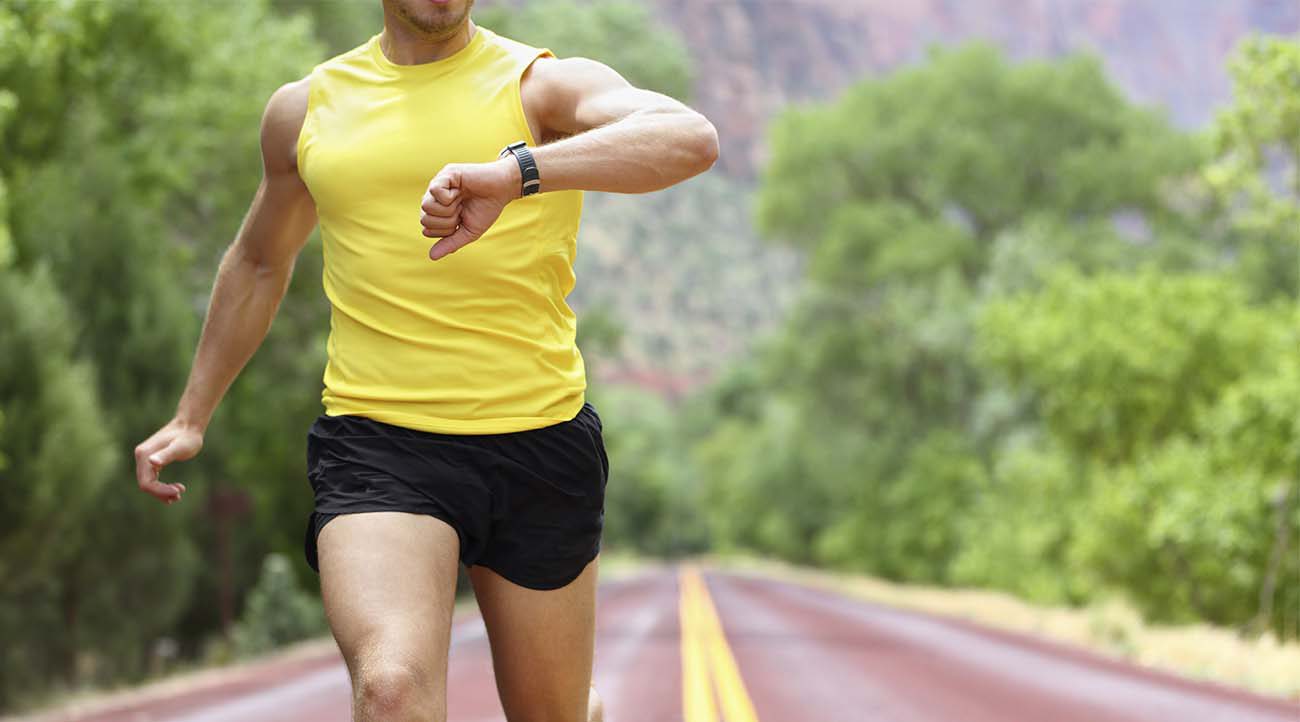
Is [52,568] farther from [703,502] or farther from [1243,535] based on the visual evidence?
[703,502]

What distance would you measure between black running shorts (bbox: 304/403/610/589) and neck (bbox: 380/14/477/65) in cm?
78

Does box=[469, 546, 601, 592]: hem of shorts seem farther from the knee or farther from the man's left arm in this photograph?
the man's left arm

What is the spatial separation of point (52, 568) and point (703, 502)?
10248 centimetres

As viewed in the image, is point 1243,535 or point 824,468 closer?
point 1243,535

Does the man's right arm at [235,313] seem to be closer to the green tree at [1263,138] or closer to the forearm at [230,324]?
the forearm at [230,324]

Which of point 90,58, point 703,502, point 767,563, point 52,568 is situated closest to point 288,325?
→ point 90,58

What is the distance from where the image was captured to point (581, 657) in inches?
148

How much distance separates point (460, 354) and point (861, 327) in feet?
129

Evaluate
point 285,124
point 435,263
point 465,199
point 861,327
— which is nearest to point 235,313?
point 285,124

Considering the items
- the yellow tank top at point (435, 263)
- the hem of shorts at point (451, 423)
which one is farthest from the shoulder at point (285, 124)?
the hem of shorts at point (451, 423)

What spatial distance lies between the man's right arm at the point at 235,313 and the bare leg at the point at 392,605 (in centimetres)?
78

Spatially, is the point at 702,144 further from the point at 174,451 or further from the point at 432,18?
the point at 174,451

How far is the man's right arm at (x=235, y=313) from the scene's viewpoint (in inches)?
159

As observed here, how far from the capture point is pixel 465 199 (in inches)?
123
